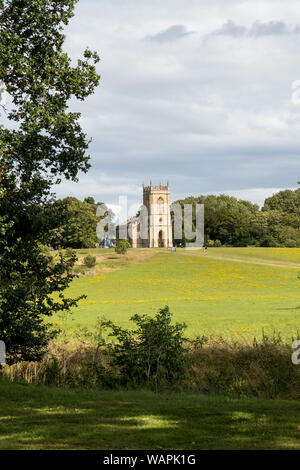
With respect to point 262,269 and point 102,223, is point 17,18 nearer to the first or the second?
point 262,269

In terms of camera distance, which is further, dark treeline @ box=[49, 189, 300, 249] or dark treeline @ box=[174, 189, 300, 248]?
dark treeline @ box=[174, 189, 300, 248]

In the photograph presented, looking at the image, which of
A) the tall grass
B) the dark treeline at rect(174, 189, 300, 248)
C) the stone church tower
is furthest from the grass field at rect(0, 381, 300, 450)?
the stone church tower

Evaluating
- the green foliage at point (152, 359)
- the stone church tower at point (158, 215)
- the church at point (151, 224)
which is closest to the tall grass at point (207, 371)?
the green foliage at point (152, 359)

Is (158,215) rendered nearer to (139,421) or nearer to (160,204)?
(160,204)

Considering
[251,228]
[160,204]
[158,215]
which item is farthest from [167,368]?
[160,204]

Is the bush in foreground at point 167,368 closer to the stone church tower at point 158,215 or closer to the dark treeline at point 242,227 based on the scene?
the dark treeline at point 242,227

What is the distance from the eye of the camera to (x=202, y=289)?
208 ft

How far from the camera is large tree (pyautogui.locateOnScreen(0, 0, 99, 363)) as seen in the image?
1524 centimetres

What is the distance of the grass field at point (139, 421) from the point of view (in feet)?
27.5

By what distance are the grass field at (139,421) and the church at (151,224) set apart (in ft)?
428

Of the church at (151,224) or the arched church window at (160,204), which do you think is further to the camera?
the arched church window at (160,204)

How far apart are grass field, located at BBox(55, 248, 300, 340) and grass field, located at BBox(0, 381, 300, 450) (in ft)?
35.1

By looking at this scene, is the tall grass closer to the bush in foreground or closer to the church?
the bush in foreground

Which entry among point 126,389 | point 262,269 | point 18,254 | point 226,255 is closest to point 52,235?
point 18,254
